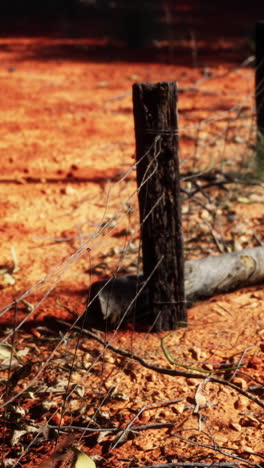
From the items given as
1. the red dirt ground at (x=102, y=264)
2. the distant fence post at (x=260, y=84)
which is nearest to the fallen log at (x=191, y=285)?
the red dirt ground at (x=102, y=264)

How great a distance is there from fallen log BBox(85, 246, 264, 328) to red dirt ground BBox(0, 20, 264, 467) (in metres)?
0.09

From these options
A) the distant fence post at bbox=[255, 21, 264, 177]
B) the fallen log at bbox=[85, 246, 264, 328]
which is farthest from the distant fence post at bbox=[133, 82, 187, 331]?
the distant fence post at bbox=[255, 21, 264, 177]

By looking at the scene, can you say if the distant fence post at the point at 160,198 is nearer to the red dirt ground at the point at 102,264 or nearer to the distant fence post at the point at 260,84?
the red dirt ground at the point at 102,264

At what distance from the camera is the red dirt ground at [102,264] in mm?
2480

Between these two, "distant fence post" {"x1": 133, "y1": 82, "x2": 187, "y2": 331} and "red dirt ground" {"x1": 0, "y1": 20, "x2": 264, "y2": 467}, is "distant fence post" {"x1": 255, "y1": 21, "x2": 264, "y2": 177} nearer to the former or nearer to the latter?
"red dirt ground" {"x1": 0, "y1": 20, "x2": 264, "y2": 467}

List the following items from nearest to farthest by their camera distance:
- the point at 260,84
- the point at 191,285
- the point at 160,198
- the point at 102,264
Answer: the point at 160,198 → the point at 191,285 → the point at 102,264 → the point at 260,84

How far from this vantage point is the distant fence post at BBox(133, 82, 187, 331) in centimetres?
288

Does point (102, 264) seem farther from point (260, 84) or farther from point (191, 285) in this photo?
point (260, 84)

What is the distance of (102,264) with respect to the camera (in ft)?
13.2

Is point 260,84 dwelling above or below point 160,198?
above

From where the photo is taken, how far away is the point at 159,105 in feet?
9.42

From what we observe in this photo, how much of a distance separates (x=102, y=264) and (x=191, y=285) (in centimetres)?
85

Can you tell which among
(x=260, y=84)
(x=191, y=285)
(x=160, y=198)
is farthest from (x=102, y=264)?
(x=260, y=84)

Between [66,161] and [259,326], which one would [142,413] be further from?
[66,161]
